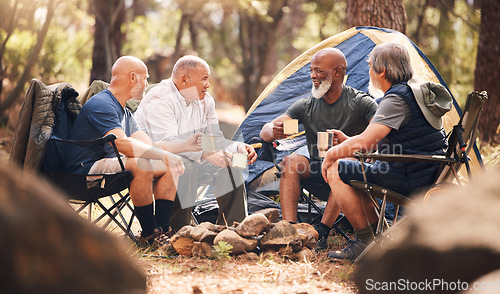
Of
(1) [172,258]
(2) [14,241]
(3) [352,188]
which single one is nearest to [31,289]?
(2) [14,241]

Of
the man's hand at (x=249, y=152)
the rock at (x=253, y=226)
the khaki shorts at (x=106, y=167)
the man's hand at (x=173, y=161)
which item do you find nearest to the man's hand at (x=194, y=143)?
the man's hand at (x=173, y=161)

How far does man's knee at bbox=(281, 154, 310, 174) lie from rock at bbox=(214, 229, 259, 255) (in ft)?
2.31

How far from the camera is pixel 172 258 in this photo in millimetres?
3096

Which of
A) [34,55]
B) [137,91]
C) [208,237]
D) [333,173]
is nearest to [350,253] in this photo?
[333,173]

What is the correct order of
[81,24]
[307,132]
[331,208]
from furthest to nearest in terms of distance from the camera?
[81,24] < [307,132] < [331,208]

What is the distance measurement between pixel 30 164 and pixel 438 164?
2.37 m

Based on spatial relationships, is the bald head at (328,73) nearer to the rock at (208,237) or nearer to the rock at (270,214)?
the rock at (270,214)

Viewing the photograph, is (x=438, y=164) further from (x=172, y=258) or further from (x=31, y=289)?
(x=31, y=289)

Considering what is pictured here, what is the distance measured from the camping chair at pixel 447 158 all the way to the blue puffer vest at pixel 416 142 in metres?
0.07

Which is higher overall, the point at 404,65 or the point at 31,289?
the point at 404,65

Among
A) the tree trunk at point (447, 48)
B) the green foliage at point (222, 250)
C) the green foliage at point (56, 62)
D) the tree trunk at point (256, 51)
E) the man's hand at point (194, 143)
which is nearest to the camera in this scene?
the green foliage at point (222, 250)

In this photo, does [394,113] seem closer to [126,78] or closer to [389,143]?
[389,143]

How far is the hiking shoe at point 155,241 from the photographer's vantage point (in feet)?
10.8

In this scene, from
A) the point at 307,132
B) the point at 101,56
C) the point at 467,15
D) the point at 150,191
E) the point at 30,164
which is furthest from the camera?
the point at 467,15
